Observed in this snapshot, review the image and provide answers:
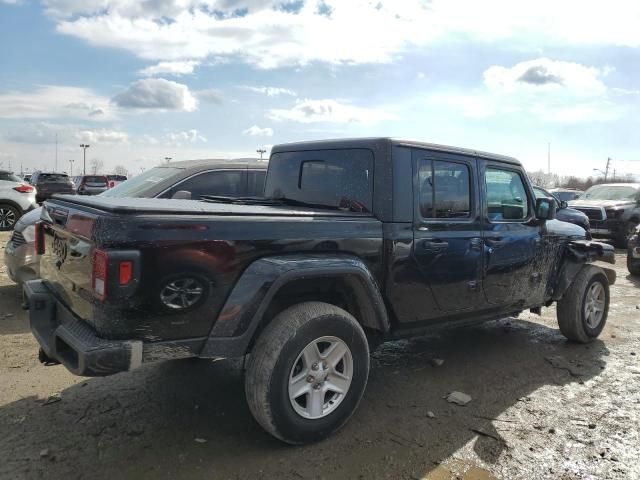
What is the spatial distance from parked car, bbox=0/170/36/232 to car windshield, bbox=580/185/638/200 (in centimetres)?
1571

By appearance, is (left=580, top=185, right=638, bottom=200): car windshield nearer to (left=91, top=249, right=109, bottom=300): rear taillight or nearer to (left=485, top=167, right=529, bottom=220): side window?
(left=485, top=167, right=529, bottom=220): side window

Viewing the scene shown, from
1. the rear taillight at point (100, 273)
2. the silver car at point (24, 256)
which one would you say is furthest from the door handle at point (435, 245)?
the silver car at point (24, 256)

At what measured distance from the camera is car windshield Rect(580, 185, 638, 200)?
15266mm

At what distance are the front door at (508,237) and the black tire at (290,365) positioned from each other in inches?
62.9

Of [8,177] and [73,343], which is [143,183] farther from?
[8,177]

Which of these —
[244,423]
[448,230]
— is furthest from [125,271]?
[448,230]

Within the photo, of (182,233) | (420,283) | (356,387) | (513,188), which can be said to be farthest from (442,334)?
(182,233)

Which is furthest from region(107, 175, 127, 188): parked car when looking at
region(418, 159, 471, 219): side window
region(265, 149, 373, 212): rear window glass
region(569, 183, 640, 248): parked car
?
region(418, 159, 471, 219): side window

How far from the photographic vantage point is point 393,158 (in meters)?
3.76

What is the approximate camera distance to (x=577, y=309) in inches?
211

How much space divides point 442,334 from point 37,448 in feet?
13.0

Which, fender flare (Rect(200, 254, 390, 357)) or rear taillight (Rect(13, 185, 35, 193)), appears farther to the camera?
rear taillight (Rect(13, 185, 35, 193))

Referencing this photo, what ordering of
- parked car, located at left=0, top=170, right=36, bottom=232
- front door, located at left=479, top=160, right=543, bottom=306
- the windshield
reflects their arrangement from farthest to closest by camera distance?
parked car, located at left=0, top=170, right=36, bottom=232 → the windshield → front door, located at left=479, top=160, right=543, bottom=306

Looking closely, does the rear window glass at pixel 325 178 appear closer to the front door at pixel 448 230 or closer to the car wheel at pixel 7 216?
the front door at pixel 448 230
